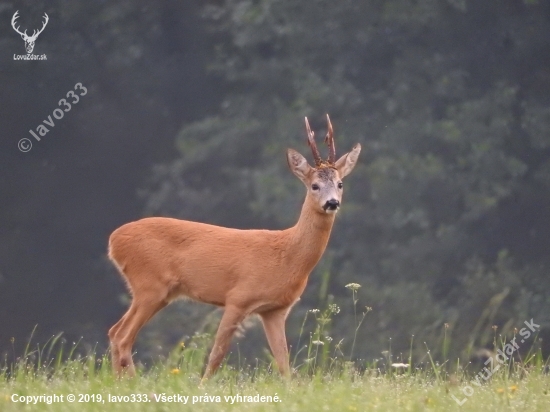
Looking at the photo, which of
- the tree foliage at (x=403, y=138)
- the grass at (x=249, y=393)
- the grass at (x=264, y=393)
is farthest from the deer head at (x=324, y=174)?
the tree foliage at (x=403, y=138)

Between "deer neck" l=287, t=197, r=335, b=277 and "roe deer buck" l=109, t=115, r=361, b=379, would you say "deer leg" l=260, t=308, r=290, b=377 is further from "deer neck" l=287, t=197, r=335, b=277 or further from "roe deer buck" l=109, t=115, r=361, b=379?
"deer neck" l=287, t=197, r=335, b=277

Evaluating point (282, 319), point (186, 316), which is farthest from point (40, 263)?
point (282, 319)

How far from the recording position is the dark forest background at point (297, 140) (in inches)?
564

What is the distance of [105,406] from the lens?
525cm

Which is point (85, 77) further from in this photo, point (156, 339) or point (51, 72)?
point (156, 339)

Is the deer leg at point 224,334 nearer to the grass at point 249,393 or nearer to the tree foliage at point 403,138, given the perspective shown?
the grass at point 249,393

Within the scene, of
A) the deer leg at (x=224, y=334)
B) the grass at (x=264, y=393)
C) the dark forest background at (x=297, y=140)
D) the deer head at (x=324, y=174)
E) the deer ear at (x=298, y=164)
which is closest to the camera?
the grass at (x=264, y=393)

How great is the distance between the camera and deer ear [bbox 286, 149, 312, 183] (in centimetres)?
747

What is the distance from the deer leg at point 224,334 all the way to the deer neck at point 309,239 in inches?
16.8

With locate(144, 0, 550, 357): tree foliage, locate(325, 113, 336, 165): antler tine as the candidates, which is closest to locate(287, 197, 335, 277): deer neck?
locate(325, 113, 336, 165): antler tine

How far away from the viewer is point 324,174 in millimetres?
7332

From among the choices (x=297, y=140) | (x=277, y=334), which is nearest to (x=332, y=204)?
(x=277, y=334)

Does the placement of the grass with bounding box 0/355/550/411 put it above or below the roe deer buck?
below

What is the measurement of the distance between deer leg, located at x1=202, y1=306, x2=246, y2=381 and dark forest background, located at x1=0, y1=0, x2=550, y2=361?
21.7ft
